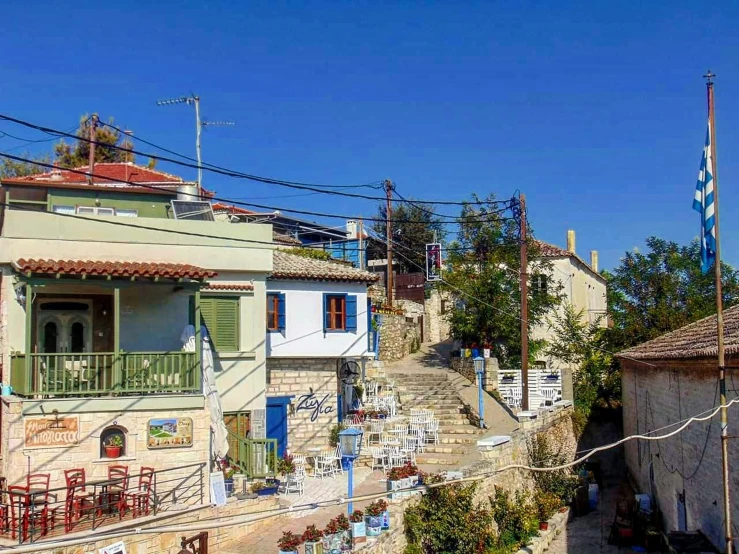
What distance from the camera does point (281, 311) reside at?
2430 centimetres

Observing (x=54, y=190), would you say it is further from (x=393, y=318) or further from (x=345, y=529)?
(x=393, y=318)

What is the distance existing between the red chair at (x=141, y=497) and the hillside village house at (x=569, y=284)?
21.5 meters

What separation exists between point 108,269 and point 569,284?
29.5m

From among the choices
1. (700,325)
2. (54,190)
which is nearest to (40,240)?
(54,190)

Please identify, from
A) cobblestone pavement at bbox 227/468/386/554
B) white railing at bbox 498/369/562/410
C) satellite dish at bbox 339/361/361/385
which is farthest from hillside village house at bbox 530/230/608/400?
cobblestone pavement at bbox 227/468/386/554

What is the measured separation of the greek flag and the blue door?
15.0 meters

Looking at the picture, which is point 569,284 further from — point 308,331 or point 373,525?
point 373,525

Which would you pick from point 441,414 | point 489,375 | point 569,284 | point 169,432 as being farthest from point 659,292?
point 169,432

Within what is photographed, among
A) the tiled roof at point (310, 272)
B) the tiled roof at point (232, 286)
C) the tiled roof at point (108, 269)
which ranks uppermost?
the tiled roof at point (310, 272)

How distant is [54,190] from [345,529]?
39.4 ft

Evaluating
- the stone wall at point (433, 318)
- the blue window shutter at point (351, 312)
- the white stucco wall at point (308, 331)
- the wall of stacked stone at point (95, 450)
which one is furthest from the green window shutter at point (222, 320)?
the stone wall at point (433, 318)

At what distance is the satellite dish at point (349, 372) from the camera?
2550cm

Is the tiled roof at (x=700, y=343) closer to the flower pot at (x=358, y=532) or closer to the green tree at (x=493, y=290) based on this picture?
the flower pot at (x=358, y=532)

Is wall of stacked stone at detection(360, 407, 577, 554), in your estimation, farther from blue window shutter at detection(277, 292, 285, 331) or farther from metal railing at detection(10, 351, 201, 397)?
blue window shutter at detection(277, 292, 285, 331)
